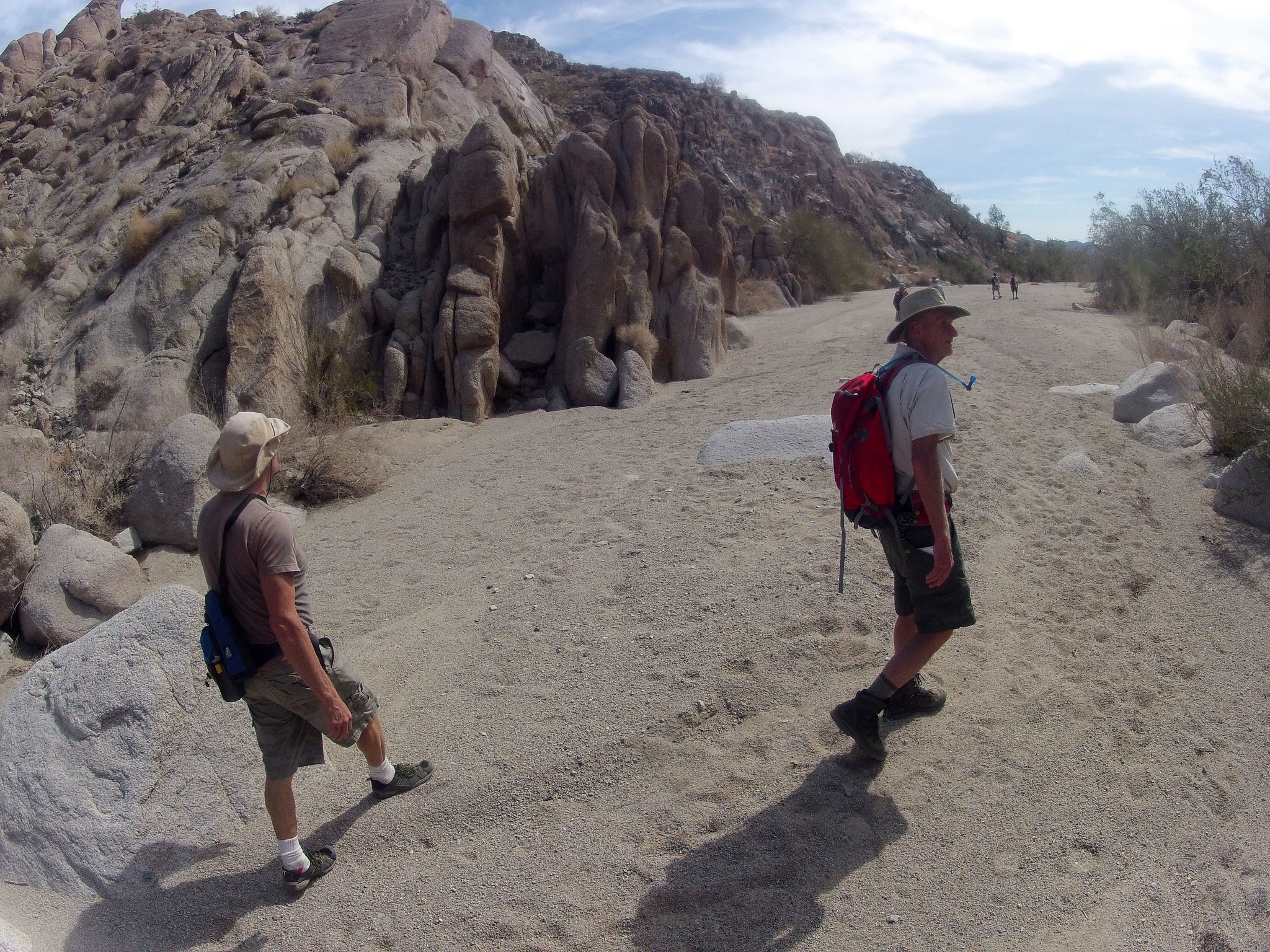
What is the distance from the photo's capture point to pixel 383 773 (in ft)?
11.5

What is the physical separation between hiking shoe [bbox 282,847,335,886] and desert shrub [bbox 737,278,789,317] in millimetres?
17736

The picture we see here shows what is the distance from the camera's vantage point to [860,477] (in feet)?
10.5

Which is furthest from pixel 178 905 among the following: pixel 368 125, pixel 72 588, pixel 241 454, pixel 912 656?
pixel 368 125

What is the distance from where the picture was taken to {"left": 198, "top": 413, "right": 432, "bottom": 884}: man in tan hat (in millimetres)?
2799

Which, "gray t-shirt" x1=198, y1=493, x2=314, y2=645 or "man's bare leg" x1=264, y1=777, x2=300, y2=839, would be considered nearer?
"gray t-shirt" x1=198, y1=493, x2=314, y2=645

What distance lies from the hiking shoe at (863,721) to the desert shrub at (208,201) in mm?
10596

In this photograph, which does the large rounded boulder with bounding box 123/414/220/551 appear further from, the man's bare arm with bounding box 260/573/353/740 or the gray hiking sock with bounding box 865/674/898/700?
the gray hiking sock with bounding box 865/674/898/700

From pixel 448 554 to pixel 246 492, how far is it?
3425 mm

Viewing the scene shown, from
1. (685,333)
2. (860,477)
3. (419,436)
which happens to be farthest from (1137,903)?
(685,333)

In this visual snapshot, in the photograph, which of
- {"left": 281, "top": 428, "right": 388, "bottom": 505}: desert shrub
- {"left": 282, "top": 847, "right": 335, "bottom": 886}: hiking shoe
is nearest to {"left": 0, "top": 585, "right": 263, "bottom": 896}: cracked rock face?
{"left": 282, "top": 847, "right": 335, "bottom": 886}: hiking shoe

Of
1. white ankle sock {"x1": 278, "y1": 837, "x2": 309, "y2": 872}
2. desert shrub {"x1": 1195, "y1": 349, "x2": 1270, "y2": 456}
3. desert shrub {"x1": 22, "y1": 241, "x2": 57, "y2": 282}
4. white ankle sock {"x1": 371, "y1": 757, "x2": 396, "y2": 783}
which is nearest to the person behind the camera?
white ankle sock {"x1": 278, "y1": 837, "x2": 309, "y2": 872}

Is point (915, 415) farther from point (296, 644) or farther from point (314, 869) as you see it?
point (314, 869)

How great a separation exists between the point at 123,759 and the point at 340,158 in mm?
10734

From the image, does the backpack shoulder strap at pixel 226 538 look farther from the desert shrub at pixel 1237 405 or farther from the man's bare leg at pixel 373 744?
the desert shrub at pixel 1237 405
